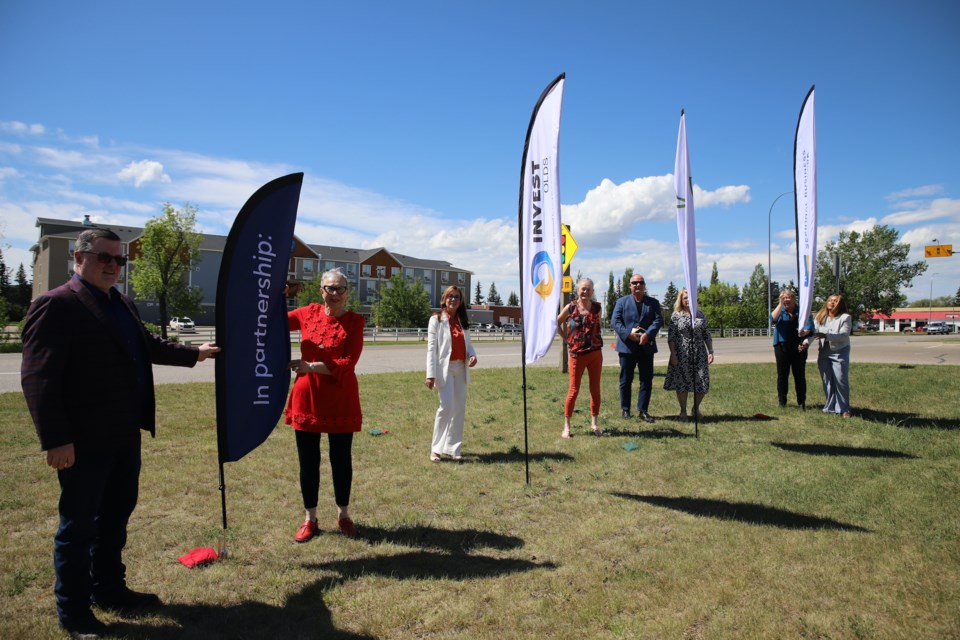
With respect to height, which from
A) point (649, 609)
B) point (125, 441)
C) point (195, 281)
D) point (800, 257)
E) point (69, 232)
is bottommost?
point (649, 609)

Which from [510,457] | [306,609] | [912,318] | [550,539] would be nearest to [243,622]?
[306,609]

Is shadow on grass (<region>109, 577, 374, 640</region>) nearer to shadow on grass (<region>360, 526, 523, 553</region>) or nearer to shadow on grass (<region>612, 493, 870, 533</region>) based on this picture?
shadow on grass (<region>360, 526, 523, 553</region>)

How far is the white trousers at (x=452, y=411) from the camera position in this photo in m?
6.41

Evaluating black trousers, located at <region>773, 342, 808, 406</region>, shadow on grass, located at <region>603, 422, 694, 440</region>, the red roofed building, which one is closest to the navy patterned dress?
shadow on grass, located at <region>603, 422, 694, 440</region>

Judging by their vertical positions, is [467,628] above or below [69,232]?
below

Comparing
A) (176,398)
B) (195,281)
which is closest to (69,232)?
(195,281)

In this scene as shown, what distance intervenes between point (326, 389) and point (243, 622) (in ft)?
5.19

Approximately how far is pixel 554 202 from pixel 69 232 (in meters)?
73.7

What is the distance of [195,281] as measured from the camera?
6638 cm

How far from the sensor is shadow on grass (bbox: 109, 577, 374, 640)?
2.95 meters

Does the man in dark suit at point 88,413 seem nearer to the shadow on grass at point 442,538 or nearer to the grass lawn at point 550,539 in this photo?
the grass lawn at point 550,539

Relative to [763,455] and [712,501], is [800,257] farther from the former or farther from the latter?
[712,501]

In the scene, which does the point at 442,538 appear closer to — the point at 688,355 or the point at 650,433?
the point at 650,433

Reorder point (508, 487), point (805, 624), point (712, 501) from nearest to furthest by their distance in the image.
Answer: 1. point (805, 624)
2. point (712, 501)
3. point (508, 487)
